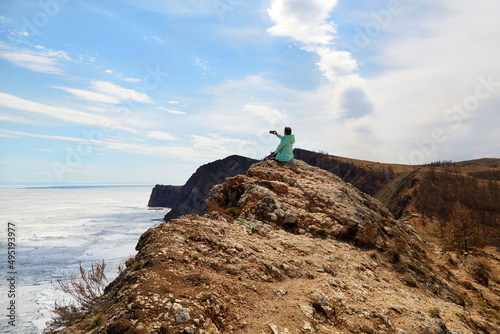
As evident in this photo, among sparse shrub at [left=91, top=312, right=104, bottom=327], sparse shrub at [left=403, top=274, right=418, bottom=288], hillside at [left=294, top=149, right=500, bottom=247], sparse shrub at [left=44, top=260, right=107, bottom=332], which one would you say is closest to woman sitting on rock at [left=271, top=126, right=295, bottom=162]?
sparse shrub at [left=403, top=274, right=418, bottom=288]

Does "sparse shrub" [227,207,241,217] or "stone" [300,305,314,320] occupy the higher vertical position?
"sparse shrub" [227,207,241,217]

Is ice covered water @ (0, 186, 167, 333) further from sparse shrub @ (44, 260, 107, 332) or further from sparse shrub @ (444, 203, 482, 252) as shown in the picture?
sparse shrub @ (444, 203, 482, 252)

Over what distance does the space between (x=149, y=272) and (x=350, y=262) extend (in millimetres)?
7168

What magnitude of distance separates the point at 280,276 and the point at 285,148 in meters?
8.52

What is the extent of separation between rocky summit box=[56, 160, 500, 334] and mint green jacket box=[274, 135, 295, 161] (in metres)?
1.29

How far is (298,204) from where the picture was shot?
11.7 metres

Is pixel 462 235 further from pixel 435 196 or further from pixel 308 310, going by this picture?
pixel 435 196

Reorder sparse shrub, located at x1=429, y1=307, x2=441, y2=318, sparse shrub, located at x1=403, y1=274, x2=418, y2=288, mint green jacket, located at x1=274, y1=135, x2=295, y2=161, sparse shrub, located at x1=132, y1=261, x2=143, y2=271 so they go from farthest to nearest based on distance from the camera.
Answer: mint green jacket, located at x1=274, y1=135, x2=295, y2=161, sparse shrub, located at x1=403, y1=274, x2=418, y2=288, sparse shrub, located at x1=429, y1=307, x2=441, y2=318, sparse shrub, located at x1=132, y1=261, x2=143, y2=271

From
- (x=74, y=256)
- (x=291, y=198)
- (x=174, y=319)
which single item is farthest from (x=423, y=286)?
(x=74, y=256)

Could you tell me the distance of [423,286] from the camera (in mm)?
9984

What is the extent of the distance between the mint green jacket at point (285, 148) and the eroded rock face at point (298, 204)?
1.85 feet

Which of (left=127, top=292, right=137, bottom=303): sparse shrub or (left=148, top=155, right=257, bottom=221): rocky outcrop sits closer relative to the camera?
(left=127, top=292, right=137, bottom=303): sparse shrub

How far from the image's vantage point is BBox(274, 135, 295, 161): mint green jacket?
1345cm

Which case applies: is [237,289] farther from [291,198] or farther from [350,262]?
[291,198]
